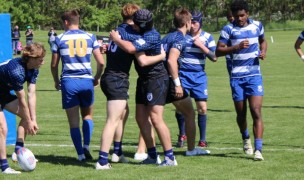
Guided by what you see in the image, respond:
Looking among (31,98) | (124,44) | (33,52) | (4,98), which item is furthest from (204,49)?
(4,98)

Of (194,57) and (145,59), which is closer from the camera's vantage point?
(145,59)

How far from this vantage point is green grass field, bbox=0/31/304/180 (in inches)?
365

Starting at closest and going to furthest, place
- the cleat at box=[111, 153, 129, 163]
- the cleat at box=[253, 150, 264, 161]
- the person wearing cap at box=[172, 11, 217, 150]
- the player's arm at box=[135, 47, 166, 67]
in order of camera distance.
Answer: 1. the player's arm at box=[135, 47, 166, 67]
2. the cleat at box=[253, 150, 264, 161]
3. the cleat at box=[111, 153, 129, 163]
4. the person wearing cap at box=[172, 11, 217, 150]

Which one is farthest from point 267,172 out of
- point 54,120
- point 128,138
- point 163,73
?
point 54,120

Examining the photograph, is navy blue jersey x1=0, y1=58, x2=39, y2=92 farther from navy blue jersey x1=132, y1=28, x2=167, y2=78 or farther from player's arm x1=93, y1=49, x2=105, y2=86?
navy blue jersey x1=132, y1=28, x2=167, y2=78

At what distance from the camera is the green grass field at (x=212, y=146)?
365 inches

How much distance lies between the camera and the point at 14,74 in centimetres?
930

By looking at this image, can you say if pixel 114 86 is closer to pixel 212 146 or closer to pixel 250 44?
pixel 250 44

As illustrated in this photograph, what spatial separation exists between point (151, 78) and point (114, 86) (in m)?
0.47

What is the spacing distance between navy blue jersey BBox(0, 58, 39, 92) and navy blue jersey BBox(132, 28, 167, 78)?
1292 millimetres

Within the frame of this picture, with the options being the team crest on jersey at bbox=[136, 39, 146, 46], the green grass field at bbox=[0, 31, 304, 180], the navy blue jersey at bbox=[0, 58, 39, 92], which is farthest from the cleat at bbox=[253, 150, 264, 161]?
the navy blue jersey at bbox=[0, 58, 39, 92]

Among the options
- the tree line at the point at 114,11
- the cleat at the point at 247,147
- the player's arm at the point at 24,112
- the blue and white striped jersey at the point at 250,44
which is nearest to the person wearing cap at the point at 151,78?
the blue and white striped jersey at the point at 250,44

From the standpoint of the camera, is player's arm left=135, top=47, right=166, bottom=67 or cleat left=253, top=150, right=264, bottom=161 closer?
player's arm left=135, top=47, right=166, bottom=67

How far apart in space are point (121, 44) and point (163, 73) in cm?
71
